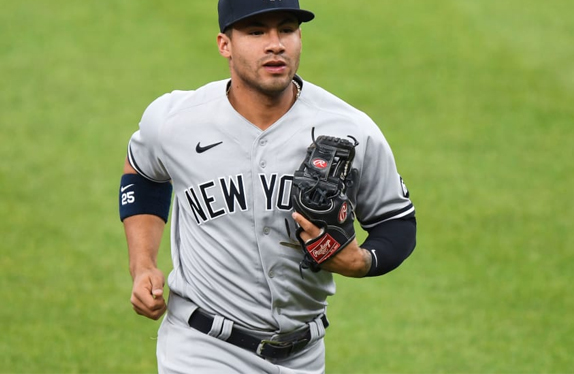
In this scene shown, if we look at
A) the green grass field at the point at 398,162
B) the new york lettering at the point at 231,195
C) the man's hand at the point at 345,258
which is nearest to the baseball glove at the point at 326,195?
the man's hand at the point at 345,258

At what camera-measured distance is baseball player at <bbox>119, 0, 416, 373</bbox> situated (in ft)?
14.7

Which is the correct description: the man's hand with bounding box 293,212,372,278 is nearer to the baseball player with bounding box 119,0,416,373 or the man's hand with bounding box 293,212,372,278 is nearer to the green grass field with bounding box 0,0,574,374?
the baseball player with bounding box 119,0,416,373

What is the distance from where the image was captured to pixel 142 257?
4848 millimetres

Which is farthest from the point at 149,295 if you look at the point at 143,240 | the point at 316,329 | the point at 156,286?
the point at 316,329

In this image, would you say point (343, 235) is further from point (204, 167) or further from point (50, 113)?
point (50, 113)

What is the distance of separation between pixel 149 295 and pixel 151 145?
63cm

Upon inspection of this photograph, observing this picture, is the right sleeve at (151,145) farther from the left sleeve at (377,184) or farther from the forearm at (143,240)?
the left sleeve at (377,184)

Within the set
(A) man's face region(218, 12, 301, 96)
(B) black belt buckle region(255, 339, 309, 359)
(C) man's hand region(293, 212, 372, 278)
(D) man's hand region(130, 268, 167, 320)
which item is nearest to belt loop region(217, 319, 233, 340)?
(B) black belt buckle region(255, 339, 309, 359)

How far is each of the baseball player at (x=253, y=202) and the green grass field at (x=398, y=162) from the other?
3102 mm

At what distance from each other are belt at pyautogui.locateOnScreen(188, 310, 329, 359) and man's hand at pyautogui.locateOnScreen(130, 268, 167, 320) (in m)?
0.15

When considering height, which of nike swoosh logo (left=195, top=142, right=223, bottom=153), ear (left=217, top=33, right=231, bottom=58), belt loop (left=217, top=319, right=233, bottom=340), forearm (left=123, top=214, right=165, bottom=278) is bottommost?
belt loop (left=217, top=319, right=233, bottom=340)

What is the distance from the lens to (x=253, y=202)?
453cm

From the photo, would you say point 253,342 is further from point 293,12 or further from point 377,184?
point 293,12

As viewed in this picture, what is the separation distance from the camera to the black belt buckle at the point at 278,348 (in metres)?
4.63
